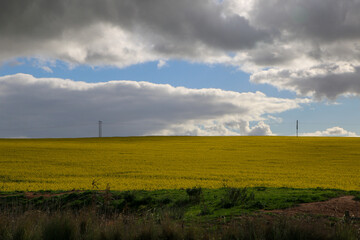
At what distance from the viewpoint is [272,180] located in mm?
25422

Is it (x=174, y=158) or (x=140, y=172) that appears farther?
(x=174, y=158)

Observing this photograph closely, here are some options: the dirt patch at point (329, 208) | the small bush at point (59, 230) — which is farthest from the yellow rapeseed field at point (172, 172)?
the small bush at point (59, 230)

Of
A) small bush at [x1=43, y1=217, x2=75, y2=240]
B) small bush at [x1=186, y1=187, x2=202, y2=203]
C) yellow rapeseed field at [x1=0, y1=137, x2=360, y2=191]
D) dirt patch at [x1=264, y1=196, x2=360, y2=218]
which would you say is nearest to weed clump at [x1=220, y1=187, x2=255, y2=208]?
small bush at [x1=186, y1=187, x2=202, y2=203]

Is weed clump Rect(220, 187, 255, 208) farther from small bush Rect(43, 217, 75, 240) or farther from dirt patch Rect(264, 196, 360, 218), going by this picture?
small bush Rect(43, 217, 75, 240)

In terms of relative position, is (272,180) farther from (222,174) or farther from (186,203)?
(186,203)

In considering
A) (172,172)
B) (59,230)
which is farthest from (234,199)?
(172,172)

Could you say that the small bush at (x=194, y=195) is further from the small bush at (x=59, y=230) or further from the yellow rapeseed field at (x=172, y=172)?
the small bush at (x=59, y=230)

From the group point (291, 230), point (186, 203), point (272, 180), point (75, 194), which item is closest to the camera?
point (291, 230)

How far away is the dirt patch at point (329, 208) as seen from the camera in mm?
11406

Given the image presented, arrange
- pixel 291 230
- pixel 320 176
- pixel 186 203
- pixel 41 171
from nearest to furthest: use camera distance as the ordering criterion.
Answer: pixel 291 230 < pixel 186 203 < pixel 320 176 < pixel 41 171

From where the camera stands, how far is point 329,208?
40.0 ft

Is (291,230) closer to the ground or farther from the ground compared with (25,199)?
farther from the ground

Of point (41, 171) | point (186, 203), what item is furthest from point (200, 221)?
point (41, 171)

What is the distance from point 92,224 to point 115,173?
68.5 feet
